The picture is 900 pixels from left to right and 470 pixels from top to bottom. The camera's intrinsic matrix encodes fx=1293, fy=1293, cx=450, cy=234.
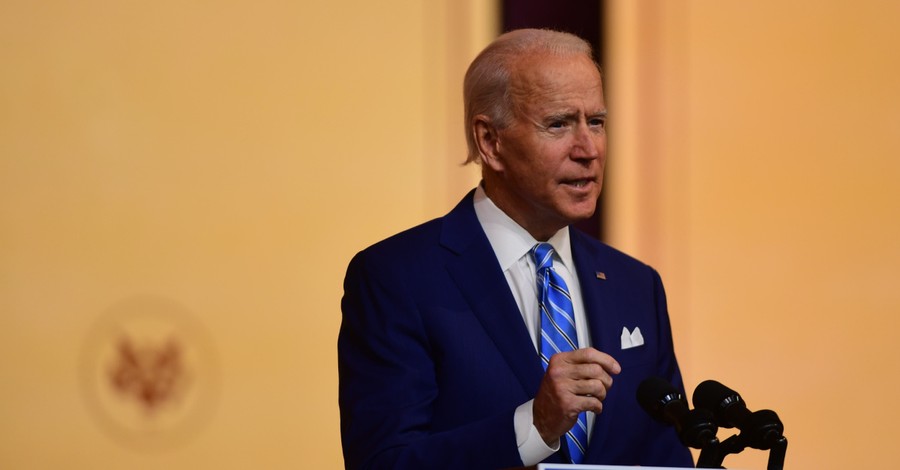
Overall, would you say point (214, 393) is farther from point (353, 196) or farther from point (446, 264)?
point (446, 264)

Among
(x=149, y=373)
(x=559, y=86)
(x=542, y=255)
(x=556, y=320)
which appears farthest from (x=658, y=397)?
(x=149, y=373)

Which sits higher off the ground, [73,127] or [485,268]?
[73,127]

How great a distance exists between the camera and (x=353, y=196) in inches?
145

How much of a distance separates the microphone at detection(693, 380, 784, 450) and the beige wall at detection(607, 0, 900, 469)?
6.84 feet

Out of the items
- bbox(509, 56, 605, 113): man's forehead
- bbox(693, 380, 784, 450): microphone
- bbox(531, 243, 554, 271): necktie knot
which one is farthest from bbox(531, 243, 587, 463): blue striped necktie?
bbox(693, 380, 784, 450): microphone

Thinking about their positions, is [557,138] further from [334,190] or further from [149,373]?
[149,373]

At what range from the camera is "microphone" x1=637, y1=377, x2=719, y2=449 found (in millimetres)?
1804

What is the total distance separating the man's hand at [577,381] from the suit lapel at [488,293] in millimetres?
303

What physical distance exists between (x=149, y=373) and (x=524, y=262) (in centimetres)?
142

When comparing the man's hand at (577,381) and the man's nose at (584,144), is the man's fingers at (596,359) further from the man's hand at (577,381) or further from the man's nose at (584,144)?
the man's nose at (584,144)

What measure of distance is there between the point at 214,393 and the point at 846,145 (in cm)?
212

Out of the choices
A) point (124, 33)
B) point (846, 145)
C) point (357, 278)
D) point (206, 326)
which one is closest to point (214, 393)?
point (206, 326)

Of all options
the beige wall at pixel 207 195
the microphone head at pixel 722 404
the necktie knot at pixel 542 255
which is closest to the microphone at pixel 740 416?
the microphone head at pixel 722 404

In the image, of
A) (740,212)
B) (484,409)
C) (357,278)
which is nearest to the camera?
(484,409)
